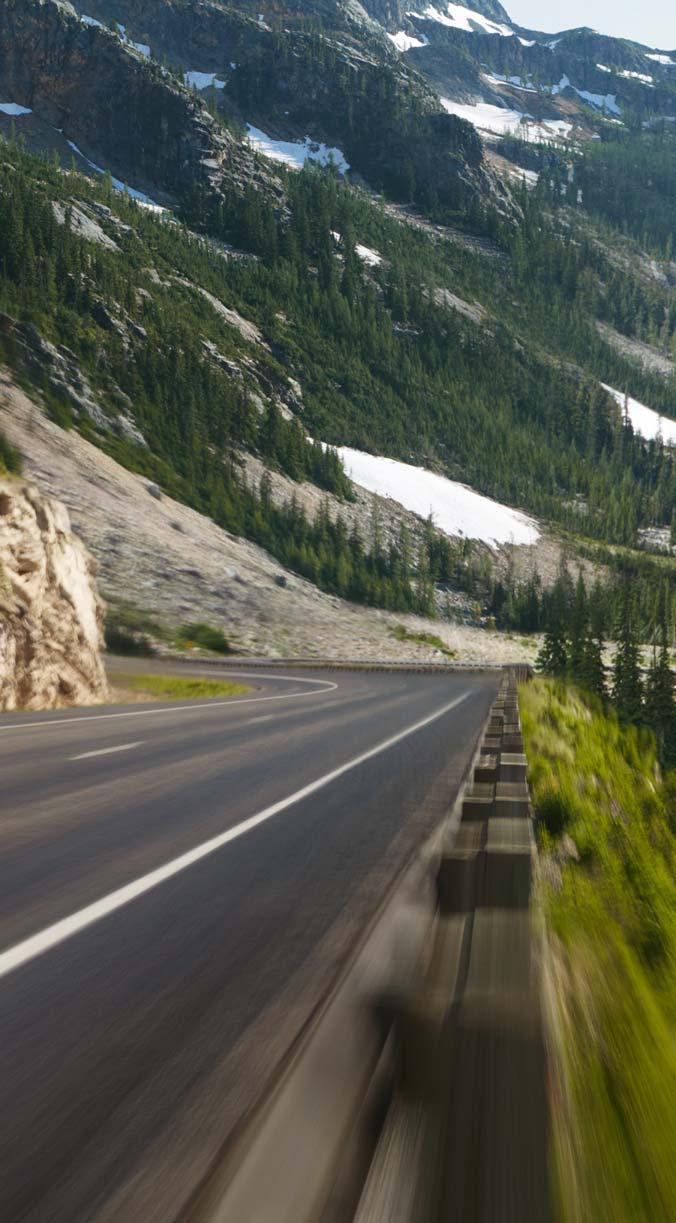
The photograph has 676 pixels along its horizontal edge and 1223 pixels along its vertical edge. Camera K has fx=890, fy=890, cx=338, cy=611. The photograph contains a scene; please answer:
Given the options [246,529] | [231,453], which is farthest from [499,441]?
[246,529]

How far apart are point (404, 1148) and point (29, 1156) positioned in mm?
1103

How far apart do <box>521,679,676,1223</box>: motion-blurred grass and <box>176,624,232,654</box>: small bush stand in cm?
4636

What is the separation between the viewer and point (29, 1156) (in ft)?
8.13

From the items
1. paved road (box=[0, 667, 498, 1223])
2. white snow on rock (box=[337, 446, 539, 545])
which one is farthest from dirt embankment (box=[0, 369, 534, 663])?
white snow on rock (box=[337, 446, 539, 545])

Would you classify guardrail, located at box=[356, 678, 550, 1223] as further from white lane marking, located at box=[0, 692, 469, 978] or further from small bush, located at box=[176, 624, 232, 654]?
small bush, located at box=[176, 624, 232, 654]

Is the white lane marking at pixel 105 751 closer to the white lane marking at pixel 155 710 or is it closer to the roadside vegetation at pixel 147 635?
the white lane marking at pixel 155 710

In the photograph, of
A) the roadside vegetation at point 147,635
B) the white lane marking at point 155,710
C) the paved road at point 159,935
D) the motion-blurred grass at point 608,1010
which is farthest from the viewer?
the roadside vegetation at point 147,635

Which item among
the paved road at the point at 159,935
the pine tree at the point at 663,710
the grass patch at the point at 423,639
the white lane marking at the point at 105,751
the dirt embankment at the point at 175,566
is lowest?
the pine tree at the point at 663,710

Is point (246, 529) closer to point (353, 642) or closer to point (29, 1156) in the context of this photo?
point (353, 642)

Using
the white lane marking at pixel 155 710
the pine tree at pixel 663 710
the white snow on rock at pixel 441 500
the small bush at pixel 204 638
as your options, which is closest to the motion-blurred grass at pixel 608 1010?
the white lane marking at pixel 155 710

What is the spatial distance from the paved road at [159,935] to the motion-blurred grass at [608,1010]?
1033 mm

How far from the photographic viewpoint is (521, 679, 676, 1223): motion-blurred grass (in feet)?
6.88

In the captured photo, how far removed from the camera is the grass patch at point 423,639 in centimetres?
7374

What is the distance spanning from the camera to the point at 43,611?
66.8 feet
